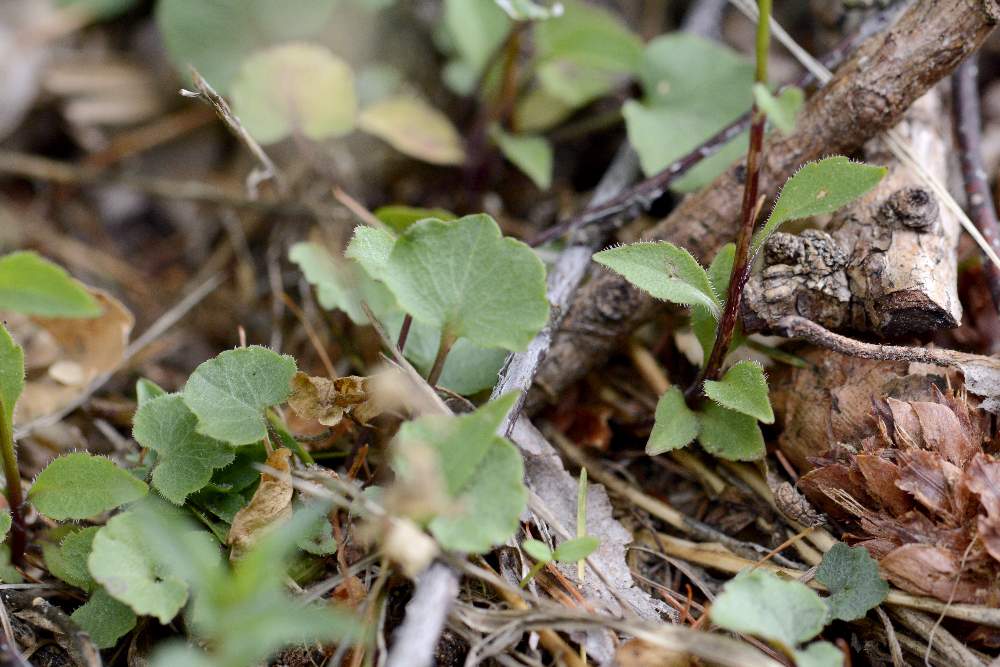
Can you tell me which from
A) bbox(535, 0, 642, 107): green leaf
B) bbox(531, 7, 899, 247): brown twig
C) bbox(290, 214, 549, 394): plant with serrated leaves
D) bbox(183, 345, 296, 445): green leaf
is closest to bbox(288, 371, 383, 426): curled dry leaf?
bbox(183, 345, 296, 445): green leaf

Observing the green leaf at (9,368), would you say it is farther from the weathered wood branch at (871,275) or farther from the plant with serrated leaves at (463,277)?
the weathered wood branch at (871,275)

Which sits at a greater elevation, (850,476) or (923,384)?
(923,384)

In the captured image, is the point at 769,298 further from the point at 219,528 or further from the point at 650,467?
the point at 219,528

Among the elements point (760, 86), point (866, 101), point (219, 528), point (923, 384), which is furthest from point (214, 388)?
point (866, 101)

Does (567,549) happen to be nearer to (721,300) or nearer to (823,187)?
Answer: (721,300)

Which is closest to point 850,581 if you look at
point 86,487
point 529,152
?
point 86,487

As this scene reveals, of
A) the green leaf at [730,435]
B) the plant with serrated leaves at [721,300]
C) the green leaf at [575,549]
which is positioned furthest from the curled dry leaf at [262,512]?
the green leaf at [730,435]

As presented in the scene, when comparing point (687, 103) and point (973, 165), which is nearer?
point (973, 165)
